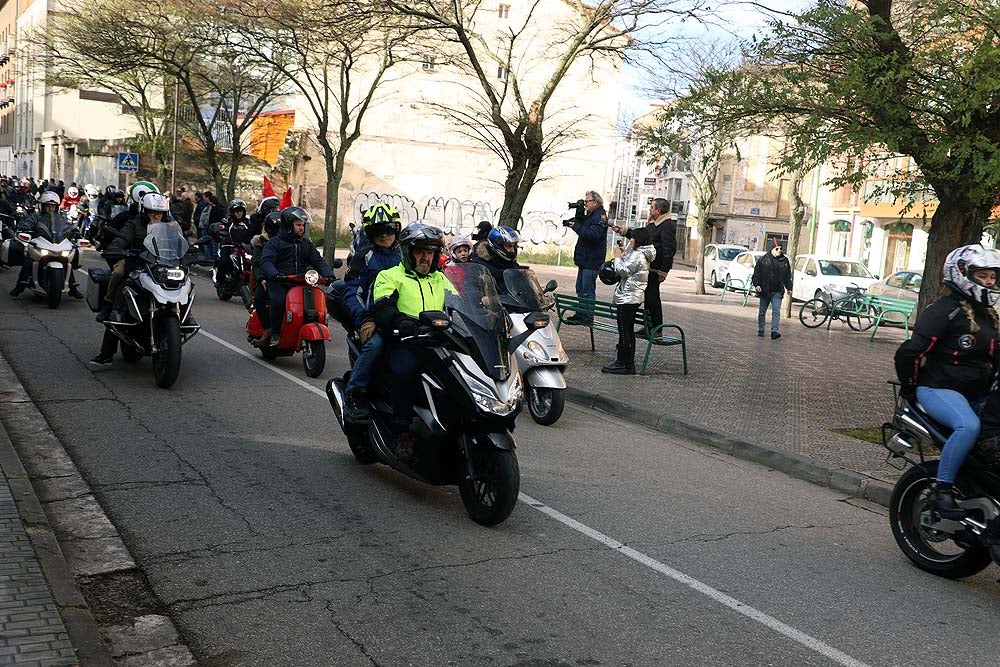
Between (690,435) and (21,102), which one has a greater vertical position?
(21,102)

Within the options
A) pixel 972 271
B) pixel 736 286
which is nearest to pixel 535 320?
pixel 972 271

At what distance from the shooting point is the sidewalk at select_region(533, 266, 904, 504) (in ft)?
27.7

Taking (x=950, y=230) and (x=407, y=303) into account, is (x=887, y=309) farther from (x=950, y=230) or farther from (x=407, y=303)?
(x=407, y=303)

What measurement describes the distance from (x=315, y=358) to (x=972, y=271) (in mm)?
6841

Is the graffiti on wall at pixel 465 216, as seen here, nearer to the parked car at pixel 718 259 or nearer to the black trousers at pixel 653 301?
the parked car at pixel 718 259

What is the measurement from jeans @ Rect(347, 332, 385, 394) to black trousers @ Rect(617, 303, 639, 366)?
593 cm

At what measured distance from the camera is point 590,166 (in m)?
48.9

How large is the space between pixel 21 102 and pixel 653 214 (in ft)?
224

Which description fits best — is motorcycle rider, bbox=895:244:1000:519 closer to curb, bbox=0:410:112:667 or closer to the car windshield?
curb, bbox=0:410:112:667

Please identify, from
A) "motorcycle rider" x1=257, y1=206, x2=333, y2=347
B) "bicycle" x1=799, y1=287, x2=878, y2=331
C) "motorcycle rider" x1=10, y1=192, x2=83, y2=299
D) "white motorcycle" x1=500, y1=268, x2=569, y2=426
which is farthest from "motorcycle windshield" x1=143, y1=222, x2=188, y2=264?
"bicycle" x1=799, y1=287, x2=878, y2=331

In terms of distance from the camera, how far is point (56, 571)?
15.0 ft

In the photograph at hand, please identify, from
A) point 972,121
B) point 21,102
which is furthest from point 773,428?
point 21,102

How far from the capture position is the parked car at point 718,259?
3788 centimetres

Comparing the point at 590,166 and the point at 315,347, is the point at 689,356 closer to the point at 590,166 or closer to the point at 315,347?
the point at 315,347
